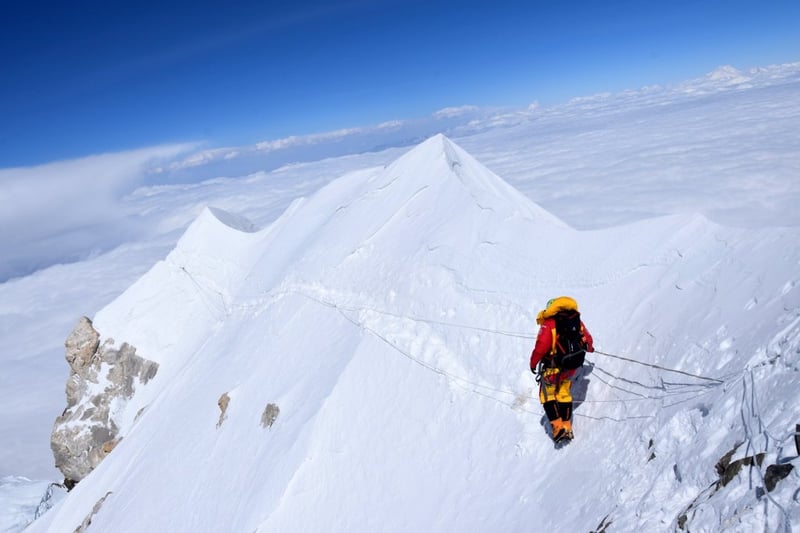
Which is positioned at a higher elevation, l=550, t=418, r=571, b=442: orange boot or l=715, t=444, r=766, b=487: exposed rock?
l=715, t=444, r=766, b=487: exposed rock

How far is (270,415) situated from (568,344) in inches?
354

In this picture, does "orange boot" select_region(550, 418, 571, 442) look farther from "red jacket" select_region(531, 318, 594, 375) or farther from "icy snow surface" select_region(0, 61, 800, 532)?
"red jacket" select_region(531, 318, 594, 375)

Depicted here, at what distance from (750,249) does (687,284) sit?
3.24 ft

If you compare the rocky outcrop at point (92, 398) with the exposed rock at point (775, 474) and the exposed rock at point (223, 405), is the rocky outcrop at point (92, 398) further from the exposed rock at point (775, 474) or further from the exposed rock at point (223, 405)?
the exposed rock at point (775, 474)

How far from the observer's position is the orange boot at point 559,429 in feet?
21.9

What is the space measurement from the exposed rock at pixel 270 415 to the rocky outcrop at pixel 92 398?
59.2 feet

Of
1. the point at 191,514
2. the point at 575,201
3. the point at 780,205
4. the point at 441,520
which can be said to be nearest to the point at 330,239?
the point at 191,514

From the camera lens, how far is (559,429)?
6.69 metres

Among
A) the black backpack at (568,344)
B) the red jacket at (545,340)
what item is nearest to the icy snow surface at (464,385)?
the black backpack at (568,344)

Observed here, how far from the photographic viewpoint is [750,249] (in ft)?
22.8

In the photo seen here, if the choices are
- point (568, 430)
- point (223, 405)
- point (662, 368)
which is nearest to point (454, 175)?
point (223, 405)

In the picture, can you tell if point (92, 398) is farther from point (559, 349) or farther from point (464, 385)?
point (559, 349)

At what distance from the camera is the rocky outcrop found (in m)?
26.6

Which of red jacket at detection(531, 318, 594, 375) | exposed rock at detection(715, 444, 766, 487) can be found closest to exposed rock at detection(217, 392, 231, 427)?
red jacket at detection(531, 318, 594, 375)
